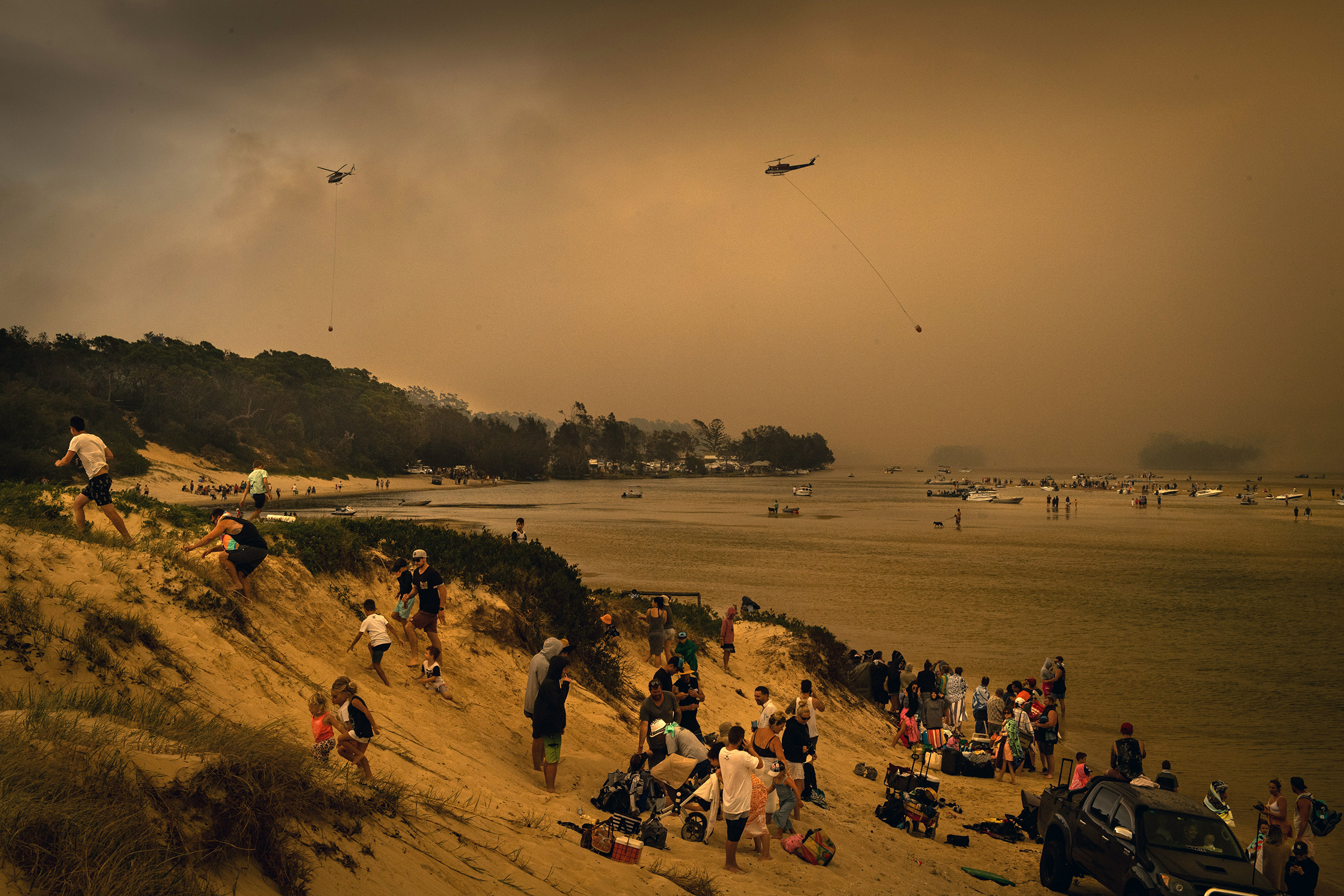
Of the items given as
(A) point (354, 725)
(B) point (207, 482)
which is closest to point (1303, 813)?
(A) point (354, 725)

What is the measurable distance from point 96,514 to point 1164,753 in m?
19.7

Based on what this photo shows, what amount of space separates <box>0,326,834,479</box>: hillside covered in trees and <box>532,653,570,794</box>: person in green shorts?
6002cm

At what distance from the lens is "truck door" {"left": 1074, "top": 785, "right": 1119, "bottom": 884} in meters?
8.87

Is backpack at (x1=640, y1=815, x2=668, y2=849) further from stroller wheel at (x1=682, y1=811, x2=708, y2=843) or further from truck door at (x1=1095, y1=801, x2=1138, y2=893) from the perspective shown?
truck door at (x1=1095, y1=801, x2=1138, y2=893)

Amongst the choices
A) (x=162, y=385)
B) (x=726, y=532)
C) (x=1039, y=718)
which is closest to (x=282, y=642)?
(x=1039, y=718)

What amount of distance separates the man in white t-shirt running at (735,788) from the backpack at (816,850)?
1.08 meters

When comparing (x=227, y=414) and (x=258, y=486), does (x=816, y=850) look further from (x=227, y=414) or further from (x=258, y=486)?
(x=227, y=414)

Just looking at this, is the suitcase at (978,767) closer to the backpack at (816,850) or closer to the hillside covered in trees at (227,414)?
the backpack at (816,850)

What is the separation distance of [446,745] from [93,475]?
5.82m

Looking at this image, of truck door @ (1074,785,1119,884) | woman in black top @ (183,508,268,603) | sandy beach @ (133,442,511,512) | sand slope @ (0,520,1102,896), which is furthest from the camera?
sandy beach @ (133,442,511,512)

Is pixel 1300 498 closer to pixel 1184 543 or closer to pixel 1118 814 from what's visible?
pixel 1184 543

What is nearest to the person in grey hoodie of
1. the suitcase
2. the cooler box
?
the cooler box

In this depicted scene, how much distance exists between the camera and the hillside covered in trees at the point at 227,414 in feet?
226

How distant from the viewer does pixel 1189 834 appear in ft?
27.0
